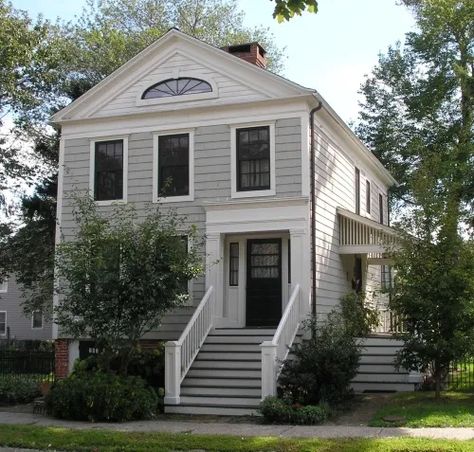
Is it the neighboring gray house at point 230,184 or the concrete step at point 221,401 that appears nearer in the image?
the concrete step at point 221,401

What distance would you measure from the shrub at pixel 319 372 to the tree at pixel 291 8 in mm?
6734

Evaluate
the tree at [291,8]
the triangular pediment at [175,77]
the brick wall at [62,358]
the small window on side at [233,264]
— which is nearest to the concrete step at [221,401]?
the small window on side at [233,264]

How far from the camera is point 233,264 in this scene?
16516 mm

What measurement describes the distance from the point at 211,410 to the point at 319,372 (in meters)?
2.21

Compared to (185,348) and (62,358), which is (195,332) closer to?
(185,348)

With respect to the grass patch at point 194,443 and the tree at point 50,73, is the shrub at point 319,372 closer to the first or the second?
the grass patch at point 194,443

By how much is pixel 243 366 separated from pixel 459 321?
446cm

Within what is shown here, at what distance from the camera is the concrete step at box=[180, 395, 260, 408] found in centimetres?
1286

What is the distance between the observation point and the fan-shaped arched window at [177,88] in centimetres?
1683

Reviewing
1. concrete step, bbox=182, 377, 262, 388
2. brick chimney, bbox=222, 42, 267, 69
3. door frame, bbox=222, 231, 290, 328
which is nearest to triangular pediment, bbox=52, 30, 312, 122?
brick chimney, bbox=222, 42, 267, 69

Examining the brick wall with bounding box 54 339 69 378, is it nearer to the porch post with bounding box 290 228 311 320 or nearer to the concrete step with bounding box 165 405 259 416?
the concrete step with bounding box 165 405 259 416

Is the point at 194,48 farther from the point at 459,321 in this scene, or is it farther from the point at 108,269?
the point at 459,321

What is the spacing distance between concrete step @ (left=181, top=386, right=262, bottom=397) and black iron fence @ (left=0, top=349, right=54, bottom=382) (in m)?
5.03

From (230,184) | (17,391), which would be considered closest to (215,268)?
(230,184)
